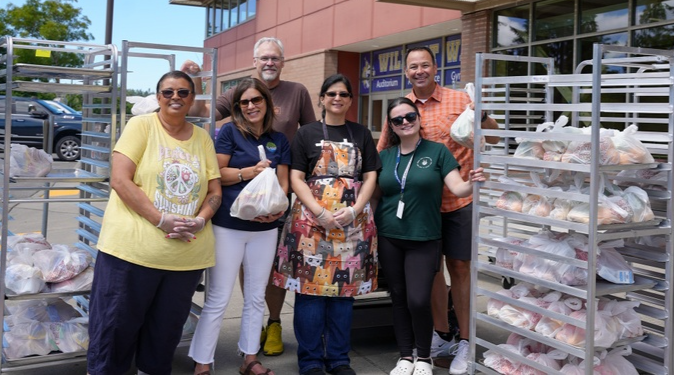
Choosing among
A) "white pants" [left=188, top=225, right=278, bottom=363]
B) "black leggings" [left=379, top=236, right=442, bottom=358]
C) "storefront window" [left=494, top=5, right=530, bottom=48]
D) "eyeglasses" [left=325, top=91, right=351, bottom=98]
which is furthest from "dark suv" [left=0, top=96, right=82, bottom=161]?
"black leggings" [left=379, top=236, right=442, bottom=358]

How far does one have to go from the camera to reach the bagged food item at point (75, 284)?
399 centimetres

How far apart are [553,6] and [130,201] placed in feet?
33.5

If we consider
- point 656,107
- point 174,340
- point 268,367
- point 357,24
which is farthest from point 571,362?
point 357,24

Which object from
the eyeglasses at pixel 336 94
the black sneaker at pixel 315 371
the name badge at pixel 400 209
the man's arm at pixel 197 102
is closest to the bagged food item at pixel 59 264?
the man's arm at pixel 197 102

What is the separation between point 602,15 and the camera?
35.4ft

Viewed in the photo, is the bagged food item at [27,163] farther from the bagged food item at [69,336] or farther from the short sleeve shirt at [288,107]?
the short sleeve shirt at [288,107]

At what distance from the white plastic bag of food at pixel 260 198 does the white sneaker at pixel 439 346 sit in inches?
63.7

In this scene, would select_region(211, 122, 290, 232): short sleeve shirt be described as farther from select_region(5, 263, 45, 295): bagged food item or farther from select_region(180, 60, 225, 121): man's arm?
select_region(5, 263, 45, 295): bagged food item

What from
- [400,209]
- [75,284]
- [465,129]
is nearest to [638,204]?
[465,129]

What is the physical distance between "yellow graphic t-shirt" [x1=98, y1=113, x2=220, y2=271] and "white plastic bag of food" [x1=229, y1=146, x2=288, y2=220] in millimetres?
215

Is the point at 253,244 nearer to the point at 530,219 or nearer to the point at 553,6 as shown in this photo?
the point at 530,219

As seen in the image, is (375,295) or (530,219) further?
(375,295)

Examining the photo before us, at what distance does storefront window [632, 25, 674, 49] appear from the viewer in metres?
9.64

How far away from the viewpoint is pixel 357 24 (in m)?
18.0
